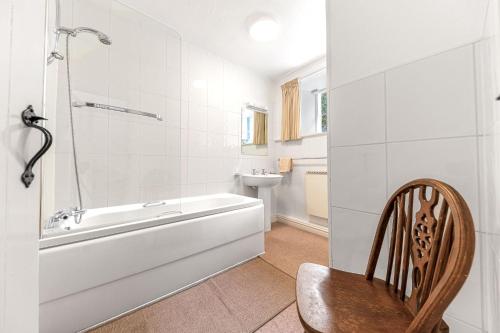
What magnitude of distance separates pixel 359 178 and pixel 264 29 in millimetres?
1938

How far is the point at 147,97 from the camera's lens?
2006mm

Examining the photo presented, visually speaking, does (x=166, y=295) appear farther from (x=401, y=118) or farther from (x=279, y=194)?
(x=279, y=194)

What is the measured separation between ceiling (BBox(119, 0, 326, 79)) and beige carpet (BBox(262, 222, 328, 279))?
2480mm

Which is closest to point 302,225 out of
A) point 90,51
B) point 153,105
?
point 153,105

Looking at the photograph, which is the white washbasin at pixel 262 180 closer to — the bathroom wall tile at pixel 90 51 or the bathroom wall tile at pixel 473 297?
the bathroom wall tile at pixel 90 51

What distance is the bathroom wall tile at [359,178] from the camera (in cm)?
82

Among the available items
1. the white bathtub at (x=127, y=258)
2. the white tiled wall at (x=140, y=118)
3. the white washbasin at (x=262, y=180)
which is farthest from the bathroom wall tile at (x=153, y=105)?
the white washbasin at (x=262, y=180)

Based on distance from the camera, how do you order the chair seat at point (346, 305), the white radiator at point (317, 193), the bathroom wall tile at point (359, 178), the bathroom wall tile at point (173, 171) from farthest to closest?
1. the white radiator at point (317, 193)
2. the bathroom wall tile at point (173, 171)
3. the bathroom wall tile at point (359, 178)
4. the chair seat at point (346, 305)

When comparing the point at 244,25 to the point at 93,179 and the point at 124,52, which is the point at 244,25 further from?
the point at 93,179

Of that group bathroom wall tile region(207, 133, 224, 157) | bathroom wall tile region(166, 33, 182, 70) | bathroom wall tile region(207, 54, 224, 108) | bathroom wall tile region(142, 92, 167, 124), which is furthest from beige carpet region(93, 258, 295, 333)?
bathroom wall tile region(166, 33, 182, 70)

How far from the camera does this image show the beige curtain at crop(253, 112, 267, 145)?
3098 millimetres

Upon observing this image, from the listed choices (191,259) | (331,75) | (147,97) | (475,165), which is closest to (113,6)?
(147,97)

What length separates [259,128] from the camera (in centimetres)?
315

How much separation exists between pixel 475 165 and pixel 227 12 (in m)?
2.17
